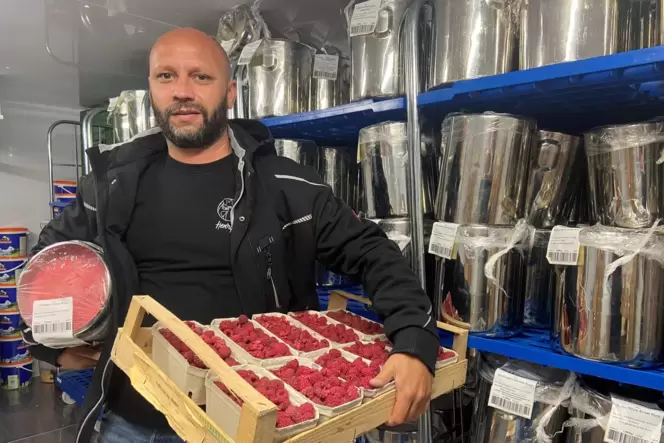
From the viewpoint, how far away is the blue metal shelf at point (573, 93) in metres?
0.99

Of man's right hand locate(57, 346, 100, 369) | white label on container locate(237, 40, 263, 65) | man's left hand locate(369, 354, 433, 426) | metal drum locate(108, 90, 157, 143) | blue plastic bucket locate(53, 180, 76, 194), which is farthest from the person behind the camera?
blue plastic bucket locate(53, 180, 76, 194)

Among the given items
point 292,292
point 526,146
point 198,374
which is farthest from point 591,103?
point 198,374

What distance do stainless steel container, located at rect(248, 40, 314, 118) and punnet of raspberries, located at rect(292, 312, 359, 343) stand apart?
3.09 feet

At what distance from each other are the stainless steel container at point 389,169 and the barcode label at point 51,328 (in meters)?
0.92

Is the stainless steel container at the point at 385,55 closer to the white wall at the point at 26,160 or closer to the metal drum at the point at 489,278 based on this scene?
the metal drum at the point at 489,278

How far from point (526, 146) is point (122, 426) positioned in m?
1.31

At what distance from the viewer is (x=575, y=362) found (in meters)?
1.06

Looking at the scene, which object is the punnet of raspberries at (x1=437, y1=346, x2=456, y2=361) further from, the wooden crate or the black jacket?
the black jacket

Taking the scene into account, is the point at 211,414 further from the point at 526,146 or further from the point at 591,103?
the point at 591,103

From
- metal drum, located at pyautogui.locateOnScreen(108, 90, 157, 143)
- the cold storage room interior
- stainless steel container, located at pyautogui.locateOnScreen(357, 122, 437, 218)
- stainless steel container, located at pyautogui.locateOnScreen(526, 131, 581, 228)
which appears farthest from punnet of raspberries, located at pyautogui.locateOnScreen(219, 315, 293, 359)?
metal drum, located at pyautogui.locateOnScreen(108, 90, 157, 143)

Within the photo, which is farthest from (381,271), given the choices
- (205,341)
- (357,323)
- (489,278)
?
(205,341)

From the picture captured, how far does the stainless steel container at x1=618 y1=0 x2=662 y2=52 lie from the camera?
1.09 metres

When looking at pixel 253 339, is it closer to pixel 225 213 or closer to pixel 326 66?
pixel 225 213

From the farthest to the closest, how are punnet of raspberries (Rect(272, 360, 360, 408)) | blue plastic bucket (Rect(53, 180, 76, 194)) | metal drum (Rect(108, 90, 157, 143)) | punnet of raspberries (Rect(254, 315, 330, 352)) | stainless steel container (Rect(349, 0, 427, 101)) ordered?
blue plastic bucket (Rect(53, 180, 76, 194)), metal drum (Rect(108, 90, 157, 143)), stainless steel container (Rect(349, 0, 427, 101)), punnet of raspberries (Rect(254, 315, 330, 352)), punnet of raspberries (Rect(272, 360, 360, 408))
